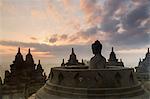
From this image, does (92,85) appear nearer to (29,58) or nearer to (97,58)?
(97,58)

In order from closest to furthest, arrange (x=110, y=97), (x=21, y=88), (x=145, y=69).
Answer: (x=110, y=97) < (x=21, y=88) < (x=145, y=69)

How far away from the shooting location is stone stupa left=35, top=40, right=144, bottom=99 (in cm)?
1731

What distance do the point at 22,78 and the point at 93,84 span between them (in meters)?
18.3

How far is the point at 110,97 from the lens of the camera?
17.1 metres

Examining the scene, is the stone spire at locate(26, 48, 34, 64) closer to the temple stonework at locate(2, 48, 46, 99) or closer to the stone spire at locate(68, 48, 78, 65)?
the temple stonework at locate(2, 48, 46, 99)

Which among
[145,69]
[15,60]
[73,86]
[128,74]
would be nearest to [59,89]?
[73,86]

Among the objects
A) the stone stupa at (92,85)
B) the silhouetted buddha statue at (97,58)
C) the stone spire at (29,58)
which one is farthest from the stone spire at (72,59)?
the stone stupa at (92,85)

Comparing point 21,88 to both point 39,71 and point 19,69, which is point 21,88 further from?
point 39,71

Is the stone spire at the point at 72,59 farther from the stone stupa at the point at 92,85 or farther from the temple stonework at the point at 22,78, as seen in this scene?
the stone stupa at the point at 92,85

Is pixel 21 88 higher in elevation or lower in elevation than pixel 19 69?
lower

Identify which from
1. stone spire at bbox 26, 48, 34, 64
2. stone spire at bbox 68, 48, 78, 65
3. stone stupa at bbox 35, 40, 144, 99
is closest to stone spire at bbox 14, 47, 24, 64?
stone spire at bbox 26, 48, 34, 64

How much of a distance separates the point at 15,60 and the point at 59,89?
18413 mm

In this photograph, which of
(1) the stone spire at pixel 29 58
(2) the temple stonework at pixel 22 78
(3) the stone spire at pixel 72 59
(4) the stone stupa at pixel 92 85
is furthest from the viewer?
(3) the stone spire at pixel 72 59

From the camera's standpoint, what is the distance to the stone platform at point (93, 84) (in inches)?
682
